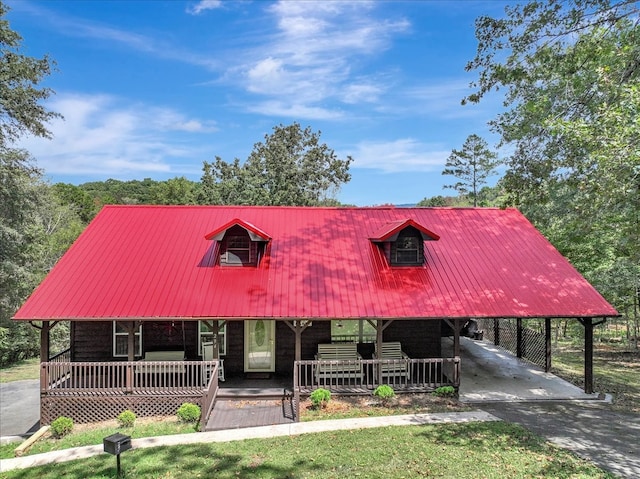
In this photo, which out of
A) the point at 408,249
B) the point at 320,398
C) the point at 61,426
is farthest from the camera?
the point at 408,249

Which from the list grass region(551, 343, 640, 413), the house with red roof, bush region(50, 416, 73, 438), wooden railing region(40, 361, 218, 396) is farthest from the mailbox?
grass region(551, 343, 640, 413)

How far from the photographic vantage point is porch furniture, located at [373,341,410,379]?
13444mm

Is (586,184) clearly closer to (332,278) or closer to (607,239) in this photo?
(332,278)

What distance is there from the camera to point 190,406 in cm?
1200

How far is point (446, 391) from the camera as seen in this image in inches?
517

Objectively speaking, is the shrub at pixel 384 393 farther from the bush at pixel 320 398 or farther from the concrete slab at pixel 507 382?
the concrete slab at pixel 507 382

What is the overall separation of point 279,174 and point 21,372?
964 inches

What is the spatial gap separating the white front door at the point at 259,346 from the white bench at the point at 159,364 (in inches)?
83.2

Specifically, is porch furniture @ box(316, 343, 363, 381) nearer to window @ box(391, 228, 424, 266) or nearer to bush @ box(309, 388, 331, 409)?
bush @ box(309, 388, 331, 409)

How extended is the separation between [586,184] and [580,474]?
22.9 ft

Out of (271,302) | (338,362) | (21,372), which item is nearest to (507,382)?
(338,362)

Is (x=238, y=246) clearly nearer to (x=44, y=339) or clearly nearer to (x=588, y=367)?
(x=44, y=339)

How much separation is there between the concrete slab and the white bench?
8422 millimetres

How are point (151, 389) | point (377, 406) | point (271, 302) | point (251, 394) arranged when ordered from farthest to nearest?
point (271, 302), point (251, 394), point (151, 389), point (377, 406)
